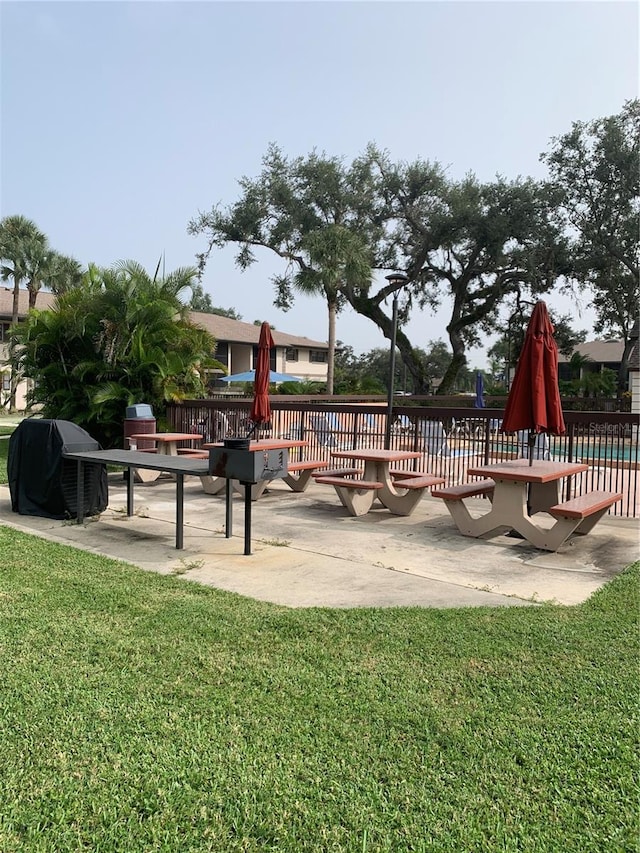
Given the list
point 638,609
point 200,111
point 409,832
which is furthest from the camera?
point 200,111

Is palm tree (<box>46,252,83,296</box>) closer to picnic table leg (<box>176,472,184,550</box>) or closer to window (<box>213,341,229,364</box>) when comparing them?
window (<box>213,341,229,364</box>)

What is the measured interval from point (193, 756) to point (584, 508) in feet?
14.8

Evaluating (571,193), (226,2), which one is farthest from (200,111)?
(571,193)

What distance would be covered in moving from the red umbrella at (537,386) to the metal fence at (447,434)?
1.42 metres

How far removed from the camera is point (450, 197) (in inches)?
1056

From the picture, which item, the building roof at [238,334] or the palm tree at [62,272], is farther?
the building roof at [238,334]

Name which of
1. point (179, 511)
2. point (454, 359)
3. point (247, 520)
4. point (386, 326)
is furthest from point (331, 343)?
point (247, 520)

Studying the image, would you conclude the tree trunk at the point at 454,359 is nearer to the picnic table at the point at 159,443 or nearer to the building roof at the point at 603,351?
the picnic table at the point at 159,443

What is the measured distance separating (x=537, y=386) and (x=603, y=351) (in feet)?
174

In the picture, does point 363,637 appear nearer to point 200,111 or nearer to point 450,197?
point 200,111

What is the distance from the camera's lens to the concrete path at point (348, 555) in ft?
15.5

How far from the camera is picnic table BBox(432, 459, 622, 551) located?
596 centimetres

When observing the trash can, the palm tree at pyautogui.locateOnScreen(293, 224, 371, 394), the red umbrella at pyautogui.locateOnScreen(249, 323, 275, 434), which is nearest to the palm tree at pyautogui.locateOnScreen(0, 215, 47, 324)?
the palm tree at pyautogui.locateOnScreen(293, 224, 371, 394)

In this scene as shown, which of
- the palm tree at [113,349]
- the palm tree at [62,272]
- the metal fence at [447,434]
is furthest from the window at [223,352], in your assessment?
the metal fence at [447,434]
